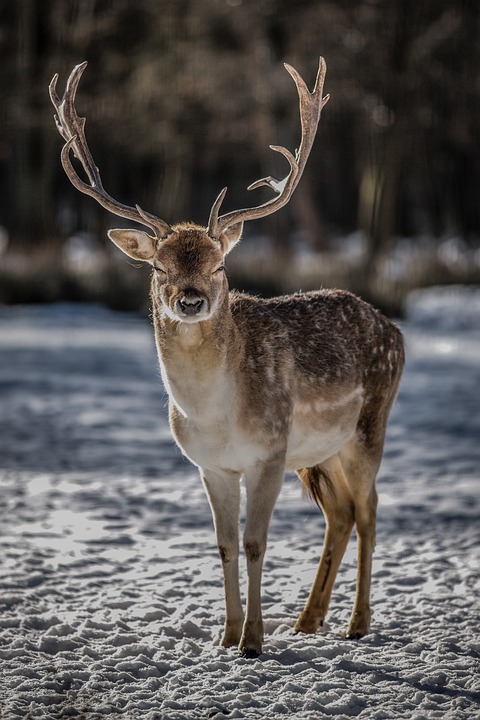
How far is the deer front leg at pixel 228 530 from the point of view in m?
5.60

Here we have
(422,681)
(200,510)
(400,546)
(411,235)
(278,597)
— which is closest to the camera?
(422,681)

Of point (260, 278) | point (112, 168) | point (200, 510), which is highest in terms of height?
point (112, 168)

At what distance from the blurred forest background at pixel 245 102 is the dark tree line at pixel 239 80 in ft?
0.11

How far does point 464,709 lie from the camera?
4.69 meters

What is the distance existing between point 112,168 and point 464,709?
106 feet

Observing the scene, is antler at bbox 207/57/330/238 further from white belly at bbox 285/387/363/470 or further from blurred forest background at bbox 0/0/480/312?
blurred forest background at bbox 0/0/480/312

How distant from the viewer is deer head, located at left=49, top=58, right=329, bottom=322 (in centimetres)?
521

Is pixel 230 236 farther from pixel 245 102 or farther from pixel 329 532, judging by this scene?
pixel 245 102

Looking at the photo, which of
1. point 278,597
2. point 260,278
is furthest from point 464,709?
point 260,278

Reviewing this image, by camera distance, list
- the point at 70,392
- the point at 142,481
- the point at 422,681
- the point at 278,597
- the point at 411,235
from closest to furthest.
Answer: the point at 422,681, the point at 278,597, the point at 142,481, the point at 70,392, the point at 411,235

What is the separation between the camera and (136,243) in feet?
18.2

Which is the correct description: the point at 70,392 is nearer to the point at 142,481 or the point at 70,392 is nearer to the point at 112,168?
the point at 142,481

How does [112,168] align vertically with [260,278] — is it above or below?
above

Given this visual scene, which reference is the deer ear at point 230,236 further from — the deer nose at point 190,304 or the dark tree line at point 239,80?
the dark tree line at point 239,80
